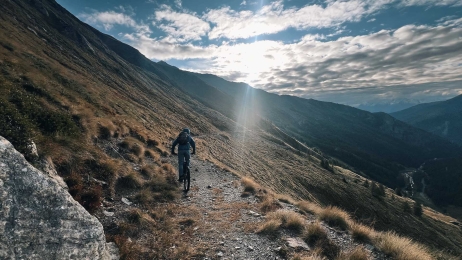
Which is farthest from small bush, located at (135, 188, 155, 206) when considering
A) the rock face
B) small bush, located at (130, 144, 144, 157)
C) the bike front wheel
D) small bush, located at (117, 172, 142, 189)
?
small bush, located at (130, 144, 144, 157)

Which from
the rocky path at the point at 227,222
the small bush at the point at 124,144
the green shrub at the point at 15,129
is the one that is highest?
the green shrub at the point at 15,129

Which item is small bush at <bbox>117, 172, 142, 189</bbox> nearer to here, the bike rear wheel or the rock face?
the bike rear wheel

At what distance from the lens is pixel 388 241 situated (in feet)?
26.4

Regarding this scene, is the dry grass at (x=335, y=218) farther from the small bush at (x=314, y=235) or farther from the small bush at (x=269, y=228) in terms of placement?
the small bush at (x=269, y=228)

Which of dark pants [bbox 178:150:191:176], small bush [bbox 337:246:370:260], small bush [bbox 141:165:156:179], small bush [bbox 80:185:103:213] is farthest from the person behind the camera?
dark pants [bbox 178:150:191:176]

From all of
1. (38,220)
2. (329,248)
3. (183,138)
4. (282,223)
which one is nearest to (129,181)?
(183,138)

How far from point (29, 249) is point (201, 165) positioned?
1685cm

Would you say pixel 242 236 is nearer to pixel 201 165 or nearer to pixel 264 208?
pixel 264 208

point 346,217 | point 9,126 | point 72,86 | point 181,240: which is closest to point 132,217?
point 181,240

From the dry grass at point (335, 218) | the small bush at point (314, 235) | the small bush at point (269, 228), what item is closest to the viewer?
the small bush at point (314, 235)

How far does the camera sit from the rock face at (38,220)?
4.52 meters

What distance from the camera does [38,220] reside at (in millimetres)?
4973

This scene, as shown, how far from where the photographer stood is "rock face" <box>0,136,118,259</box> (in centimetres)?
452

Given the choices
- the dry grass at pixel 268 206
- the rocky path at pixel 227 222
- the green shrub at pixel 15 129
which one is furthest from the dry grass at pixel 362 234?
the green shrub at pixel 15 129
